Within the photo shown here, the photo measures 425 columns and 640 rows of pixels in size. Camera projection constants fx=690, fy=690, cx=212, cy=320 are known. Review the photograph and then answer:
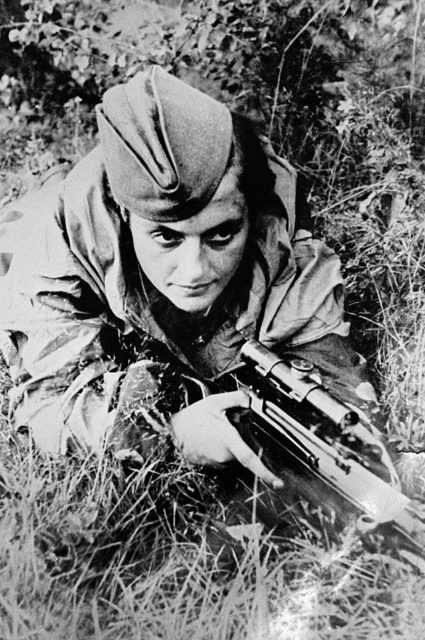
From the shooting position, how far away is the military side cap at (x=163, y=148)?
1627 mm

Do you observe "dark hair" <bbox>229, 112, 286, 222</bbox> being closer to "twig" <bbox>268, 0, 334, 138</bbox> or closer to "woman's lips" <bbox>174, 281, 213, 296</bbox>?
"twig" <bbox>268, 0, 334, 138</bbox>

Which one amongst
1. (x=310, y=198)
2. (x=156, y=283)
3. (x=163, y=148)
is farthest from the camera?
(x=310, y=198)

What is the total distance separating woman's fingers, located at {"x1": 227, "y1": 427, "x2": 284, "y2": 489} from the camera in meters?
1.70

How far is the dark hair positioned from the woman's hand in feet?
1.68

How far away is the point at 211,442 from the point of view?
1705mm

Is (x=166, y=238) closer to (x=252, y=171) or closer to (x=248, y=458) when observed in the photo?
(x=252, y=171)

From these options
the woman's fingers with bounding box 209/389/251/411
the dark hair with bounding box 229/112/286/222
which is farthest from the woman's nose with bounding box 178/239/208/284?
the woman's fingers with bounding box 209/389/251/411

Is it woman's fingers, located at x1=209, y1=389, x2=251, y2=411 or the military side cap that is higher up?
the military side cap

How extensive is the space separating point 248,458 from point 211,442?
0.33ft

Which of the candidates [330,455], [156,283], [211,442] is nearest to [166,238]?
[156,283]

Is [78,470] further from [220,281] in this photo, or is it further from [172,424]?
[220,281]

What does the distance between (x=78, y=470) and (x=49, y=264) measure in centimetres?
51

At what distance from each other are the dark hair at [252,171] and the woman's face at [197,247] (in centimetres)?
2

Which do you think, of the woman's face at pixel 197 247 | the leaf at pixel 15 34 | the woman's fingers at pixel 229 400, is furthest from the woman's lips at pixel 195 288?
the leaf at pixel 15 34
